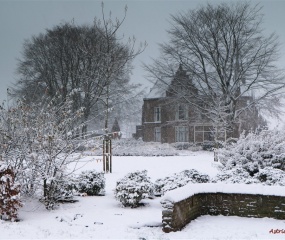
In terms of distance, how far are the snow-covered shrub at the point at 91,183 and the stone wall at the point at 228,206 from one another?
10.5 ft

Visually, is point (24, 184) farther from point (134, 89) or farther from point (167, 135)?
point (167, 135)

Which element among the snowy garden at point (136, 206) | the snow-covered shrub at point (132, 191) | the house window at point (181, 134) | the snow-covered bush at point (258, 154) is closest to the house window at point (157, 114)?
the house window at point (181, 134)

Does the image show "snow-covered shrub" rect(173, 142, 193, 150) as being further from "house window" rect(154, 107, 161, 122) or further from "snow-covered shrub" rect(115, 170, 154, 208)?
"snow-covered shrub" rect(115, 170, 154, 208)

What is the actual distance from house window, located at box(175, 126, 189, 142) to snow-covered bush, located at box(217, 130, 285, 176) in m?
29.9

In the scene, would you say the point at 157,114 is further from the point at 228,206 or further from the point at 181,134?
the point at 228,206

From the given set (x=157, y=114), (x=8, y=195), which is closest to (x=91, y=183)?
(x=8, y=195)

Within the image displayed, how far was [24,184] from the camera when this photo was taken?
9.59 meters

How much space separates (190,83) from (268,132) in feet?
63.6

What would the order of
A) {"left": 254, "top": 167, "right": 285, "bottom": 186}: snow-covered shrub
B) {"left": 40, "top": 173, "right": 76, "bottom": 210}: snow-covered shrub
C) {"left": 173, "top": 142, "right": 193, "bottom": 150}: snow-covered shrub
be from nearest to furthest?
1. {"left": 40, "top": 173, "right": 76, "bottom": 210}: snow-covered shrub
2. {"left": 254, "top": 167, "right": 285, "bottom": 186}: snow-covered shrub
3. {"left": 173, "top": 142, "right": 193, "bottom": 150}: snow-covered shrub

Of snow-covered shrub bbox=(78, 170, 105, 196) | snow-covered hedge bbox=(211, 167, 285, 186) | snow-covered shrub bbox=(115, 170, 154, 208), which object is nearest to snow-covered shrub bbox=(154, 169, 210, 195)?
snow-covered hedge bbox=(211, 167, 285, 186)

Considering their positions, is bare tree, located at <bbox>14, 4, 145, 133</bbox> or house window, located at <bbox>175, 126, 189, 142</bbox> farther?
house window, located at <bbox>175, 126, 189, 142</bbox>

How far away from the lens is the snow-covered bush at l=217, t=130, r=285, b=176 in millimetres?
11023

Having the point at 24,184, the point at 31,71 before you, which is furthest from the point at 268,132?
the point at 31,71

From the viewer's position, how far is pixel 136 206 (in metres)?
9.73
